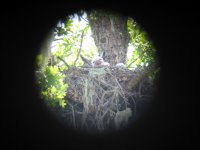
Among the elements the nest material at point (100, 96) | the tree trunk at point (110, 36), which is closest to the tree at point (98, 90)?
the nest material at point (100, 96)

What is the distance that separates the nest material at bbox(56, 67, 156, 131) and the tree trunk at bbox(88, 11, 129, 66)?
124 cm

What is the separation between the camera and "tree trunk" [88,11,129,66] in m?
4.96

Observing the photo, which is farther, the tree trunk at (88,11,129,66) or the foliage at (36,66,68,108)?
the tree trunk at (88,11,129,66)

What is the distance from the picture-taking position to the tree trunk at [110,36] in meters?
4.96

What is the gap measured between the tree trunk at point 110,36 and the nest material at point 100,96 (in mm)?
1244

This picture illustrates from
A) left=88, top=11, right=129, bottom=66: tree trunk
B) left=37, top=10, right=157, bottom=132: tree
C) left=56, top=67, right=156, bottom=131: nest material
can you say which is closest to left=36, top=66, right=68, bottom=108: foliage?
left=37, top=10, right=157, bottom=132: tree

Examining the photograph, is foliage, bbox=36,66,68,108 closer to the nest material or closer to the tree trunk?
the nest material

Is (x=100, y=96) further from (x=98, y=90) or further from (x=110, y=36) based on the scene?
(x=110, y=36)

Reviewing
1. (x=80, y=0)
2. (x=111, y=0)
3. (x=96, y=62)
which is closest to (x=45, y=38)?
(x=80, y=0)

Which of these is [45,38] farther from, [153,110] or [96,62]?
[96,62]

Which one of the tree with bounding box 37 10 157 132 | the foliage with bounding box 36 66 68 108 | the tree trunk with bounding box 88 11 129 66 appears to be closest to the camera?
the foliage with bounding box 36 66 68 108

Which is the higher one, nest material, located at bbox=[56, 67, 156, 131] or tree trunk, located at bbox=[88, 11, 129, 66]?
tree trunk, located at bbox=[88, 11, 129, 66]

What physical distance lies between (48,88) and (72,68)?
83 centimetres

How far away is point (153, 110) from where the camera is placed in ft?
8.98
